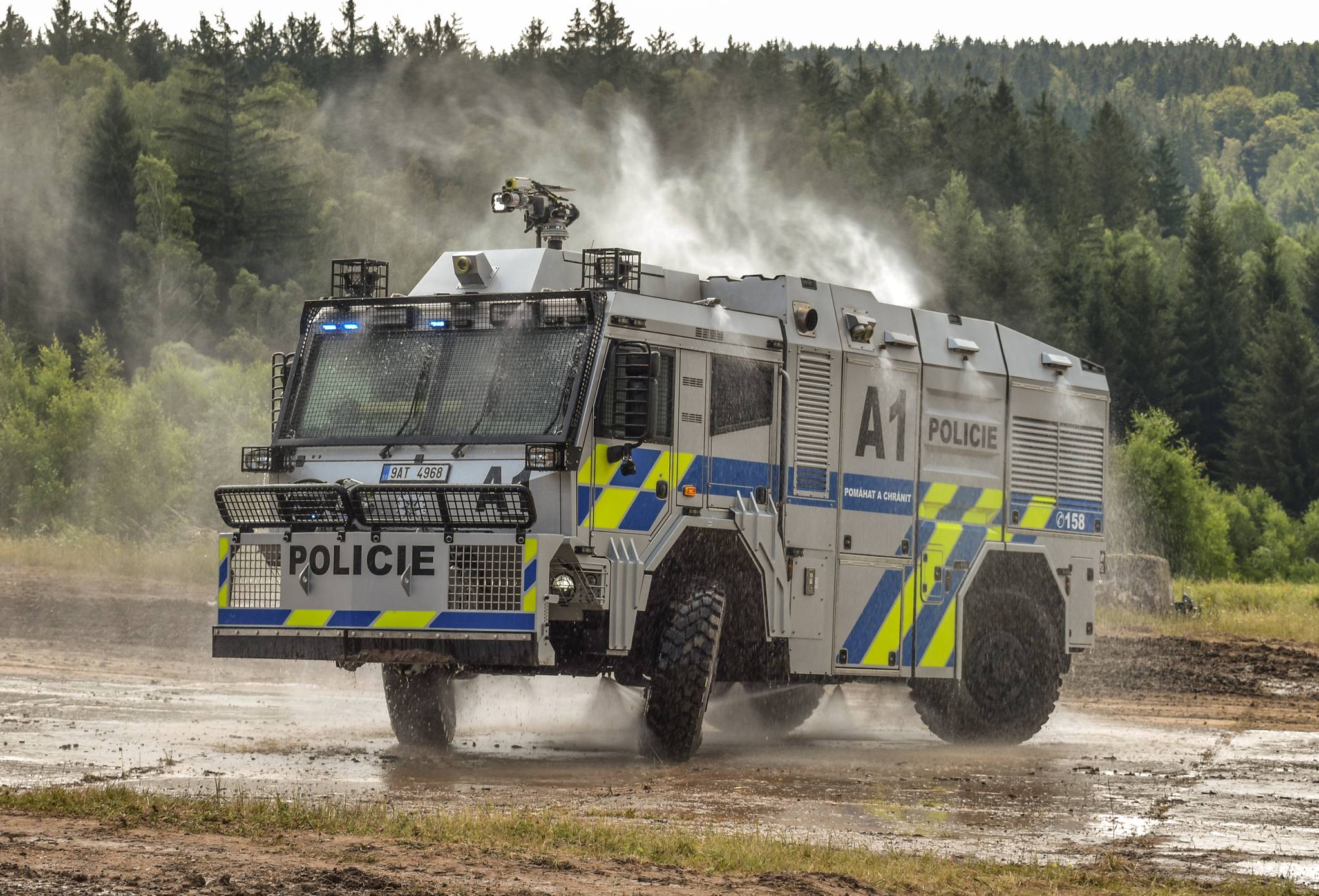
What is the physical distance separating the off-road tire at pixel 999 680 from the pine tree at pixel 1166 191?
4523 inches

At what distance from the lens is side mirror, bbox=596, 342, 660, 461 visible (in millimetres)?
13258

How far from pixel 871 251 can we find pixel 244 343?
47.4 meters

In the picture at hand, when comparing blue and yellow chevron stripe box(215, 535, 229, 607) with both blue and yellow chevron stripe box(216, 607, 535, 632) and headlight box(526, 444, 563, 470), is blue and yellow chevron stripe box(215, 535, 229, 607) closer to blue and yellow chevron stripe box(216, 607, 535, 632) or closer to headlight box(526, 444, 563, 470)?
blue and yellow chevron stripe box(216, 607, 535, 632)

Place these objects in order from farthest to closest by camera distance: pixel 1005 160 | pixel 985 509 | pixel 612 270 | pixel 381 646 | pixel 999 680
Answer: pixel 1005 160
pixel 999 680
pixel 985 509
pixel 612 270
pixel 381 646

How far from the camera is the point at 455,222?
5906cm

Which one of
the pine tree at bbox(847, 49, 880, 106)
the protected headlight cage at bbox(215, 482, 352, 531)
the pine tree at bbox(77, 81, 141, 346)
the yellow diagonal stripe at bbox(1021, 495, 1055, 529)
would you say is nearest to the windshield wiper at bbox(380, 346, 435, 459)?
the protected headlight cage at bbox(215, 482, 352, 531)

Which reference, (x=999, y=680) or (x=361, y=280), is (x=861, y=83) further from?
(x=361, y=280)

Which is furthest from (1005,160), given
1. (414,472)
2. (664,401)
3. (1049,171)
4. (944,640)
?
(414,472)

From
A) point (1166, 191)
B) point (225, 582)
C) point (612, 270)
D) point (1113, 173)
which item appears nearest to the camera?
point (225, 582)

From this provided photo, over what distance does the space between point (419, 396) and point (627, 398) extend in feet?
5.01

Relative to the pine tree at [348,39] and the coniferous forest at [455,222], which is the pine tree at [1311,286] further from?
the pine tree at [348,39]

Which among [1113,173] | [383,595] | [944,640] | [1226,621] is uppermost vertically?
[1113,173]

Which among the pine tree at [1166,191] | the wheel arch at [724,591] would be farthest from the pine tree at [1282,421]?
the wheel arch at [724,591]

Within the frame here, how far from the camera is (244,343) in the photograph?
67188mm
